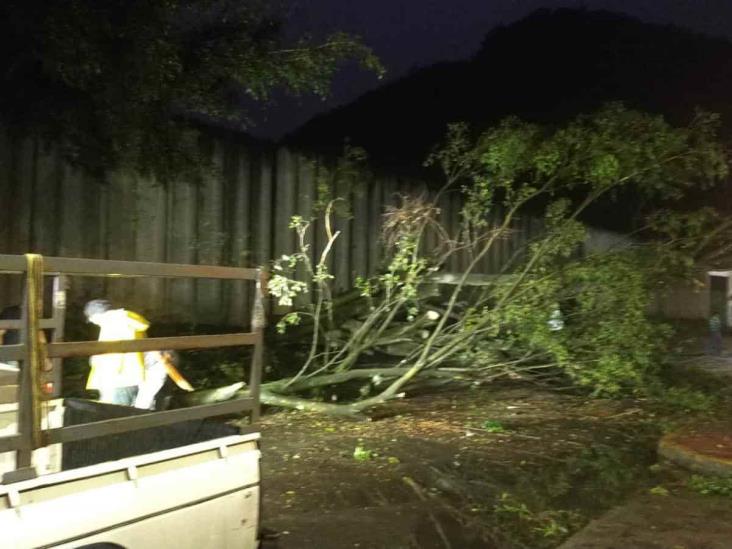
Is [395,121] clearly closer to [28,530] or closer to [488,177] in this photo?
[488,177]

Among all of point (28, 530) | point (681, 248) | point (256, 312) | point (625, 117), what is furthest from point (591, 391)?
point (28, 530)

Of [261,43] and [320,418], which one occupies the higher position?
[261,43]

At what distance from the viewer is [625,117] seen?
9.51m

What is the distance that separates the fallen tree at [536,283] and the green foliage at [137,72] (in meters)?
1.74

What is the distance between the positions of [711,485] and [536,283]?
3375mm

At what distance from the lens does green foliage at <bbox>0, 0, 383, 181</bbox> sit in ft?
23.9

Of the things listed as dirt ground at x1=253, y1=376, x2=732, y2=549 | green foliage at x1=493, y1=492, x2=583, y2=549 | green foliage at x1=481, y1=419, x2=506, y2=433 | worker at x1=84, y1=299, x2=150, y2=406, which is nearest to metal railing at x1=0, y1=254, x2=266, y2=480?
dirt ground at x1=253, y1=376, x2=732, y2=549

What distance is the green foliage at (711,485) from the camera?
21.7 ft

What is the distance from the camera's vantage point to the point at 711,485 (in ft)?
22.3

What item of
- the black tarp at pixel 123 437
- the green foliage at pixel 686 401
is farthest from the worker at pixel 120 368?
the green foliage at pixel 686 401

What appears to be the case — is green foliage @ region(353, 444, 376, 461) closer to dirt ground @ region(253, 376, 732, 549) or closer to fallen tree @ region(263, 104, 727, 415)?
dirt ground @ region(253, 376, 732, 549)

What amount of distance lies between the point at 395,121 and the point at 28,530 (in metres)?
18.6

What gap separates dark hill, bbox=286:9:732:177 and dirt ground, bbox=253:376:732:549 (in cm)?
Answer: 1094

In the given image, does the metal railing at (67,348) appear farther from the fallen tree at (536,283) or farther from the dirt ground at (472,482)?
the fallen tree at (536,283)
